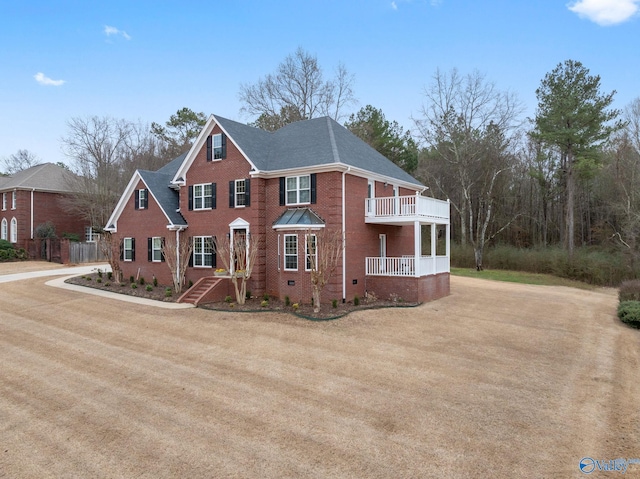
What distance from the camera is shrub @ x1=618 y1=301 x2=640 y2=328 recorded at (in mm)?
14750

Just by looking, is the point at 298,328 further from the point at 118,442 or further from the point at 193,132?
the point at 193,132

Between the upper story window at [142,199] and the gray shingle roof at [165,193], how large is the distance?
0.61m

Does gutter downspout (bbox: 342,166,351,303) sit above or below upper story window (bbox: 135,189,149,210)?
below

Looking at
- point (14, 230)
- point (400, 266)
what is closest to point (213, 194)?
point (400, 266)

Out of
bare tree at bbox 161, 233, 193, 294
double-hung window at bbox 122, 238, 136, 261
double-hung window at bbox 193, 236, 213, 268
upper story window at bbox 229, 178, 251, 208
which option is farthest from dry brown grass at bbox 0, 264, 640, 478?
double-hung window at bbox 122, 238, 136, 261

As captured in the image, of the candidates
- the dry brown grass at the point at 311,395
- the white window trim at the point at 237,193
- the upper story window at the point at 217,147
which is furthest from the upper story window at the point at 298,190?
the dry brown grass at the point at 311,395

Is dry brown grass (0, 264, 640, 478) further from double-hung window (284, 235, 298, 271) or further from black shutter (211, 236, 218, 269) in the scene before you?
black shutter (211, 236, 218, 269)

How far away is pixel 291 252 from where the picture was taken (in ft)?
58.1

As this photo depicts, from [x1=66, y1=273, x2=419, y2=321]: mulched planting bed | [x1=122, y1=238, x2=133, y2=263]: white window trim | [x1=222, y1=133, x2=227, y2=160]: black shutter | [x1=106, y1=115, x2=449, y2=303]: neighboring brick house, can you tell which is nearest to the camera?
[x1=66, y1=273, x2=419, y2=321]: mulched planting bed

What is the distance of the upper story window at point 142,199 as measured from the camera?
74.7 ft

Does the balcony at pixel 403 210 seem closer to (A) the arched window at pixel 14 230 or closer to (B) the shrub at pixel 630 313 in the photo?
(B) the shrub at pixel 630 313

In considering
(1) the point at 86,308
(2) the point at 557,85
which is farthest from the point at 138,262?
(2) the point at 557,85

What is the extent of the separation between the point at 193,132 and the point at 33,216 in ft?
63.1

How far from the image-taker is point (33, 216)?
118 ft
